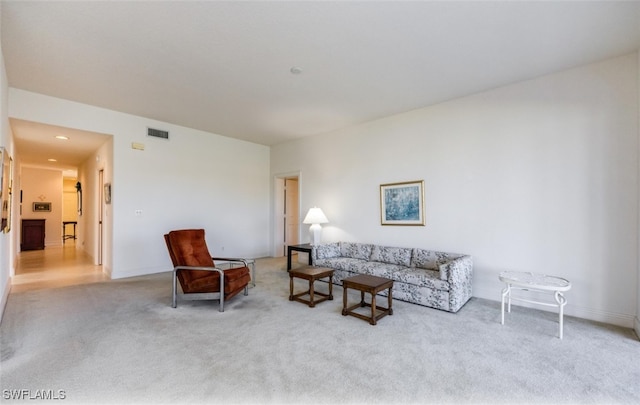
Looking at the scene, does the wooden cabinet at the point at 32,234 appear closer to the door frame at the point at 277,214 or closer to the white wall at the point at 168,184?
the white wall at the point at 168,184

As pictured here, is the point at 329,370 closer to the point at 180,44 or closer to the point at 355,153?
the point at 180,44

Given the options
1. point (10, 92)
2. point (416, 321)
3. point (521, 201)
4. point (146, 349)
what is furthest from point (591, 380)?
point (10, 92)

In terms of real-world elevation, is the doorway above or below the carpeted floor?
above

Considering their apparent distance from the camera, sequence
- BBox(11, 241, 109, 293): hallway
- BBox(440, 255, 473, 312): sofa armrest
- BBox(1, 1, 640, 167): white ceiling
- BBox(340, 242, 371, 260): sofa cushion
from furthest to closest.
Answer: BBox(340, 242, 371, 260): sofa cushion
BBox(11, 241, 109, 293): hallway
BBox(440, 255, 473, 312): sofa armrest
BBox(1, 1, 640, 167): white ceiling

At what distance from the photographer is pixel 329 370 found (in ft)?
7.08

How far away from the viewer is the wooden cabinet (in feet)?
27.7

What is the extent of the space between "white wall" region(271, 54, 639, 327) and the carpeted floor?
0.58 meters

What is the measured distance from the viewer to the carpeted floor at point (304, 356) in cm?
191

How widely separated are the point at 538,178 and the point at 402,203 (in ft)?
6.04

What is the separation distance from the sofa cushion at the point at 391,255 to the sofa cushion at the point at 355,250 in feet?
0.40

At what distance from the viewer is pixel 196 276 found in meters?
3.58

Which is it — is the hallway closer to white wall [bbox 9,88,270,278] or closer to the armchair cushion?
white wall [bbox 9,88,270,278]

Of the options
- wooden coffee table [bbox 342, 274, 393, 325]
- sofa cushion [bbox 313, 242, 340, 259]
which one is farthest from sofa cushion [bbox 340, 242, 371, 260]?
wooden coffee table [bbox 342, 274, 393, 325]

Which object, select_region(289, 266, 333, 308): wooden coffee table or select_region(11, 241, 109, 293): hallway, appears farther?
select_region(11, 241, 109, 293): hallway
